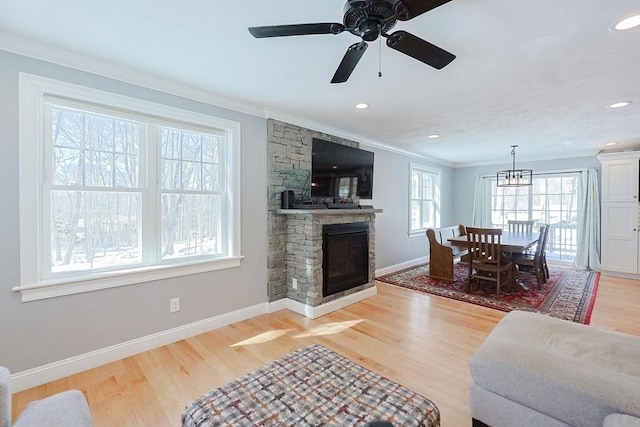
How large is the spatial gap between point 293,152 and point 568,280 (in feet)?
16.6

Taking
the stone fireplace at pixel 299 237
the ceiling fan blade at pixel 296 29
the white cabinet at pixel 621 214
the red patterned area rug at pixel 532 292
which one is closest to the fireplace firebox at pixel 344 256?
the stone fireplace at pixel 299 237

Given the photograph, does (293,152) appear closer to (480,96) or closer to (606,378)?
(480,96)

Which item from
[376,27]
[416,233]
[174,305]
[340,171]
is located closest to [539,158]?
[416,233]

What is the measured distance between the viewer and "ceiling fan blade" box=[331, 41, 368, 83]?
1.60 meters

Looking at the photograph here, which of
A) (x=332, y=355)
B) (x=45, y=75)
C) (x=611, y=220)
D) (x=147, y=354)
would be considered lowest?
(x=147, y=354)

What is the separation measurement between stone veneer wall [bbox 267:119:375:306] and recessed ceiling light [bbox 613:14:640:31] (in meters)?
2.67

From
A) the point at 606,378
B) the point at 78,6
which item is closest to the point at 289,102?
the point at 78,6

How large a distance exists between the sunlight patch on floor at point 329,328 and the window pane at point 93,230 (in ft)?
5.77

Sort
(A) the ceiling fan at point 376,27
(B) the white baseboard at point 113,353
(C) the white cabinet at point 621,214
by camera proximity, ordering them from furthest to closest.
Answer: (C) the white cabinet at point 621,214, (B) the white baseboard at point 113,353, (A) the ceiling fan at point 376,27

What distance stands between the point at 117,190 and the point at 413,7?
2556mm

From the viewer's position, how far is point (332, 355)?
5.53 feet

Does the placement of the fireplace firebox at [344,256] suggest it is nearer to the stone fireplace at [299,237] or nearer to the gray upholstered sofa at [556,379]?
the stone fireplace at [299,237]

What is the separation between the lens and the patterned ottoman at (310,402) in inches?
46.2

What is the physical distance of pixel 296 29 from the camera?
145cm
